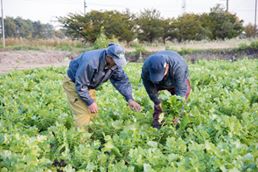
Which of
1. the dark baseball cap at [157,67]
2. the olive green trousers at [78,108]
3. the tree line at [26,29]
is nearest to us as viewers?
the dark baseball cap at [157,67]

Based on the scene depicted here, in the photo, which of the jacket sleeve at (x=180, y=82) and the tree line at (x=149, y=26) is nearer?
the jacket sleeve at (x=180, y=82)

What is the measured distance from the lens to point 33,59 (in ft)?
79.4

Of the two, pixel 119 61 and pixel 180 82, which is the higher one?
pixel 119 61

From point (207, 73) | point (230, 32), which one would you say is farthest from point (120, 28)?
point (207, 73)

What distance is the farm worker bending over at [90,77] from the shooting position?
186 inches

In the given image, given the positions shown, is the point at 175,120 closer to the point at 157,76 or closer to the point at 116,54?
the point at 157,76

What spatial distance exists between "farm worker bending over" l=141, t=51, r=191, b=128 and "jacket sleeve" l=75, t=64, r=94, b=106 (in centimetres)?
75

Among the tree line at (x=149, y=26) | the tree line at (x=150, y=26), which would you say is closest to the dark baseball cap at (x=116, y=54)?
the tree line at (x=150, y=26)

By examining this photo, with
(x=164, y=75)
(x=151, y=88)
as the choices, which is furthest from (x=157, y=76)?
(x=151, y=88)

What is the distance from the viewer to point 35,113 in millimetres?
6547

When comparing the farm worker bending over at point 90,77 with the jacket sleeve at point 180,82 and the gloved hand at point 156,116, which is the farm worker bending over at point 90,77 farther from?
the jacket sleeve at point 180,82

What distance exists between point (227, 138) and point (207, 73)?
271 inches

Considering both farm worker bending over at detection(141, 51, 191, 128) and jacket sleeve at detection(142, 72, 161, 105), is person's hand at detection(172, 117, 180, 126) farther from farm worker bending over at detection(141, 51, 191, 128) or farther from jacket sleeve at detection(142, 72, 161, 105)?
jacket sleeve at detection(142, 72, 161, 105)

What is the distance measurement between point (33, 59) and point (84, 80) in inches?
795
